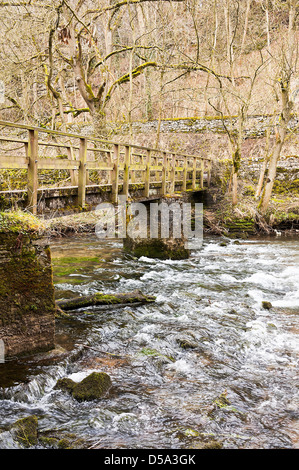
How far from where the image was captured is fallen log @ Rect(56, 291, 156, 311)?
7.15 metres

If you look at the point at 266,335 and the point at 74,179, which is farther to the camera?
the point at 74,179

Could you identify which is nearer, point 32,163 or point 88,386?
point 88,386

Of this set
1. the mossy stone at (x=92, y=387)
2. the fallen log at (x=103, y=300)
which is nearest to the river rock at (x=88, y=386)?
the mossy stone at (x=92, y=387)

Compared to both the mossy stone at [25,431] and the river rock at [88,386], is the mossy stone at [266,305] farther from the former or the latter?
the mossy stone at [25,431]

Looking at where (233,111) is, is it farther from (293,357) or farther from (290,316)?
(293,357)

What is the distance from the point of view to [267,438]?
379 cm

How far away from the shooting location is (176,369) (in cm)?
515

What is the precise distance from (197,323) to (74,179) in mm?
3729

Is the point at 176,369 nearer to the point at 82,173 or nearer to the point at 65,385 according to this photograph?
the point at 65,385

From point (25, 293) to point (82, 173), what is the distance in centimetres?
332

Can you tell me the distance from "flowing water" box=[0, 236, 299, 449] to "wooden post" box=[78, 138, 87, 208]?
1970mm

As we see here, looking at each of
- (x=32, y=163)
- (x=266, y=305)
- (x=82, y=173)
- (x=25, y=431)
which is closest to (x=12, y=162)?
(x=32, y=163)

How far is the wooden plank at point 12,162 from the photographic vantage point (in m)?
5.56

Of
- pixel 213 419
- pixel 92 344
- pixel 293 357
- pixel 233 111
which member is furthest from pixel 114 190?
pixel 233 111
